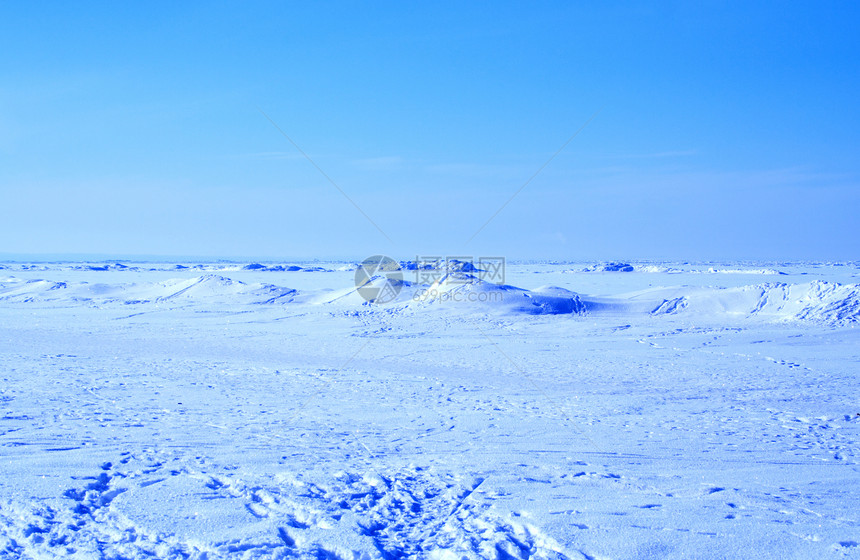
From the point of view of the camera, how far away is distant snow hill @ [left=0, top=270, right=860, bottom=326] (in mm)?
17531

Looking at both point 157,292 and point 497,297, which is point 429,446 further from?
point 157,292

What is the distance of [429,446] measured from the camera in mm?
5859

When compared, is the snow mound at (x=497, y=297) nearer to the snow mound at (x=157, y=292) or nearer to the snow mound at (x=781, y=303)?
the snow mound at (x=781, y=303)

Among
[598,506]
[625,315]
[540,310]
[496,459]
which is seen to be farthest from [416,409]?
[625,315]

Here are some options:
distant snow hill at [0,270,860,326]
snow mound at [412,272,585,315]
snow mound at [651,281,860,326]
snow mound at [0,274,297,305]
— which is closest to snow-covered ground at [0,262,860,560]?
snow mound at [651,281,860,326]

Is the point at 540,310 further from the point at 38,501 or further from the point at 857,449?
the point at 38,501

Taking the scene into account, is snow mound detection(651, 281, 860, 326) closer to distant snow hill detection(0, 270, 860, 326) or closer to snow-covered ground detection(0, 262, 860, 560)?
distant snow hill detection(0, 270, 860, 326)

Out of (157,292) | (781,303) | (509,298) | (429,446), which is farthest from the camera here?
(157,292)

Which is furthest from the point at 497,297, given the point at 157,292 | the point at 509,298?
the point at 157,292

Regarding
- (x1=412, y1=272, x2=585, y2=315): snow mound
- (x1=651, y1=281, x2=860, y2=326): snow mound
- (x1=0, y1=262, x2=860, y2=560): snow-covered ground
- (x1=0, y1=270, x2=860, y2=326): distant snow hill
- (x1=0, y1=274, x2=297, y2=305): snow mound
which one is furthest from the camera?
(x1=0, y1=274, x2=297, y2=305): snow mound

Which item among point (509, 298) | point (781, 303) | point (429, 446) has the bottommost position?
point (429, 446)

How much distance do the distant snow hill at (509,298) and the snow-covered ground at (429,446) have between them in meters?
3.25

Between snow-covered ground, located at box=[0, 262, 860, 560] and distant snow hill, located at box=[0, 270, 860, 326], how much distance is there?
10.7 ft

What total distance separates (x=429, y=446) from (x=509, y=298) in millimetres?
14389
